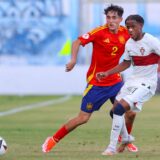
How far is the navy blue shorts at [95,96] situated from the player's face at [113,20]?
3.20ft

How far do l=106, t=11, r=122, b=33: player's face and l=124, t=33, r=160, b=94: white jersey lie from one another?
47 cm

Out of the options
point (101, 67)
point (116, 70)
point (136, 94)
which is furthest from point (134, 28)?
point (101, 67)

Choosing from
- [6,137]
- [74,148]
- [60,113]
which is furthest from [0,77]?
[74,148]

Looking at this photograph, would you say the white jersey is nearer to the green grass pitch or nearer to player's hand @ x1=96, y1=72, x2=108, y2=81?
player's hand @ x1=96, y1=72, x2=108, y2=81

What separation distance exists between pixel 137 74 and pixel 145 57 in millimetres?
300

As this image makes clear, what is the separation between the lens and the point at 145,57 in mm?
→ 13656

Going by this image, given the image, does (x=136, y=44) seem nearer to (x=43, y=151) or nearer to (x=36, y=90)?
(x=43, y=151)

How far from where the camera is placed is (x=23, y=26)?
199 feet

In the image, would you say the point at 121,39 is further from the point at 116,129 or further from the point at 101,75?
the point at 116,129

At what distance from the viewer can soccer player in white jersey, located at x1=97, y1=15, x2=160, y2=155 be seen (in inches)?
531

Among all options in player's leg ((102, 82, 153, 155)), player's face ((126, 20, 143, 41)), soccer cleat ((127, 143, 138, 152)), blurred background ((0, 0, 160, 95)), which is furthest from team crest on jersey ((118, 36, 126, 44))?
blurred background ((0, 0, 160, 95))

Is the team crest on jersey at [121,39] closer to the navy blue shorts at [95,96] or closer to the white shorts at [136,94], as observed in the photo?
the navy blue shorts at [95,96]

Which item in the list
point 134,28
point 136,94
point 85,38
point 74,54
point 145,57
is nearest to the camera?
point 134,28

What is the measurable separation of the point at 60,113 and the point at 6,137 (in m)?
8.33
